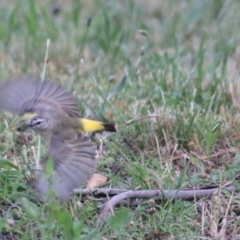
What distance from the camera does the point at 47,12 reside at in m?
6.54

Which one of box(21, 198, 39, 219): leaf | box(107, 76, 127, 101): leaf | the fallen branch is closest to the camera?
box(21, 198, 39, 219): leaf

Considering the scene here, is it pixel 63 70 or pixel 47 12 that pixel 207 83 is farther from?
pixel 47 12

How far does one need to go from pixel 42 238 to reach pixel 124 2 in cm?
408

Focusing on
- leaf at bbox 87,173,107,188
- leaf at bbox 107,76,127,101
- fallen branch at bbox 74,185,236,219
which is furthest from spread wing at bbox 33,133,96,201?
leaf at bbox 107,76,127,101

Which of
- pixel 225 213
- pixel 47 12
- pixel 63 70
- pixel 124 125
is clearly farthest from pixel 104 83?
pixel 225 213

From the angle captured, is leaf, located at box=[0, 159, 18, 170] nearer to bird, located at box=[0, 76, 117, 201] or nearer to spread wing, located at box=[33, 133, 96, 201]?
bird, located at box=[0, 76, 117, 201]

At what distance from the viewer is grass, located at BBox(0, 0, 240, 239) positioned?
3580mm

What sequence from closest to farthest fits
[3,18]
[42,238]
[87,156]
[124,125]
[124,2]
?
[42,238], [87,156], [124,125], [3,18], [124,2]

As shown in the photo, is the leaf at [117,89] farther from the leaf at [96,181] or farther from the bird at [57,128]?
the leaf at [96,181]

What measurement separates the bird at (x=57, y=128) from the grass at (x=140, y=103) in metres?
0.12

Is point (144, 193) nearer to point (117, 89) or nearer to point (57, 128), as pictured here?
point (57, 128)

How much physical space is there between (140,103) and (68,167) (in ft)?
4.56

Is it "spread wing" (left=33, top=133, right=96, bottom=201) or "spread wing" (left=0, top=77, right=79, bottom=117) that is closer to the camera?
"spread wing" (left=33, top=133, right=96, bottom=201)

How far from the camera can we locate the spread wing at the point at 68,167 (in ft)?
11.1
